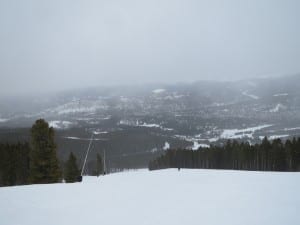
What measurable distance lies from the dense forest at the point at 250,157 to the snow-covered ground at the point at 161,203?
1523 inches

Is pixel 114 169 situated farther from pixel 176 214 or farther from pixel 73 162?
pixel 176 214

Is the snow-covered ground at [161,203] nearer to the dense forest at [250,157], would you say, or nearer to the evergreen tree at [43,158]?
the evergreen tree at [43,158]

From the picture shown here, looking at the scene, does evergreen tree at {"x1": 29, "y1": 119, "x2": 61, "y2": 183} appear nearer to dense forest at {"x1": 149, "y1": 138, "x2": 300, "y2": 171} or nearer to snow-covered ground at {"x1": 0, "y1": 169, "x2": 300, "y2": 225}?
snow-covered ground at {"x1": 0, "y1": 169, "x2": 300, "y2": 225}

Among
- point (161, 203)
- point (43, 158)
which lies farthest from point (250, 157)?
point (161, 203)

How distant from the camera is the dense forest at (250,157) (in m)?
62.5

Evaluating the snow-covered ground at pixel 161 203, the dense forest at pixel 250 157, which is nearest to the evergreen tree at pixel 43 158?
the snow-covered ground at pixel 161 203

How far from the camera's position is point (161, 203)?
11.2 m

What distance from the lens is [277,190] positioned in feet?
39.9

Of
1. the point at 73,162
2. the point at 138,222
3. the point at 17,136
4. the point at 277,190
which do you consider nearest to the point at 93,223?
the point at 138,222

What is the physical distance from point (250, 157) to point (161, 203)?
66053 millimetres

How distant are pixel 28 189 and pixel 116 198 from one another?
5244 mm

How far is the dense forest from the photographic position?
6247cm

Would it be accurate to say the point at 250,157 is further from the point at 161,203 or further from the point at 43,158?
the point at 161,203

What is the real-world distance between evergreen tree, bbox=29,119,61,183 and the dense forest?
28.4 metres
